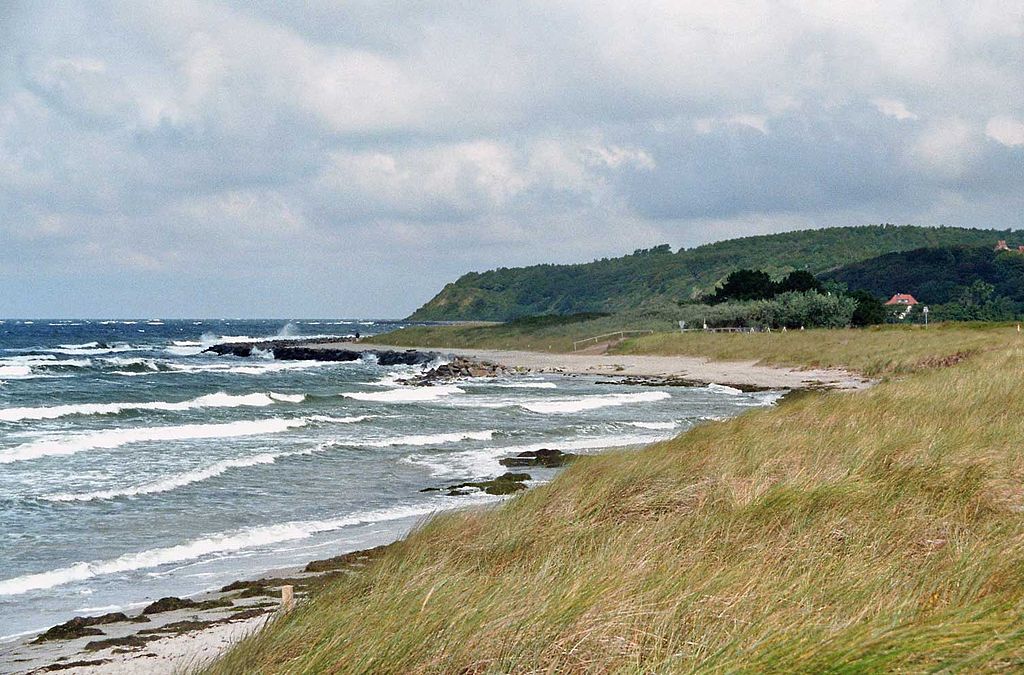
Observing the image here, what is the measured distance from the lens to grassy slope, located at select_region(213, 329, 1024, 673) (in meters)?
4.11

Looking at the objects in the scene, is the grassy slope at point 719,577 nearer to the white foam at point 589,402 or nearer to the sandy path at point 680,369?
the white foam at point 589,402

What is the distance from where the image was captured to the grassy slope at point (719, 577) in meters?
4.11

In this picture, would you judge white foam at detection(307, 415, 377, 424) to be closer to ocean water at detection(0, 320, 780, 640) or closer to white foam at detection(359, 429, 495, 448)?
ocean water at detection(0, 320, 780, 640)

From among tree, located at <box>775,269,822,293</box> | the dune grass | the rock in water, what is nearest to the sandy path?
the dune grass

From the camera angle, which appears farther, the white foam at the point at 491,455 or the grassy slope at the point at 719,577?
the white foam at the point at 491,455

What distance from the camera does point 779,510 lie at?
7410mm

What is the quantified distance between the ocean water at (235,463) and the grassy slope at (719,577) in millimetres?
4162

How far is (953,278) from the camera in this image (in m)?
121

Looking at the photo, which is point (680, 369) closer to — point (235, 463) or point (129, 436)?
point (129, 436)

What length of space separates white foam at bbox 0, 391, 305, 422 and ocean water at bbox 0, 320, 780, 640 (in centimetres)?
8

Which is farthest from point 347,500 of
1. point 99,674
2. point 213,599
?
point 99,674

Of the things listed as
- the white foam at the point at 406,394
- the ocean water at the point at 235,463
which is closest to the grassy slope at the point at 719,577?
the ocean water at the point at 235,463

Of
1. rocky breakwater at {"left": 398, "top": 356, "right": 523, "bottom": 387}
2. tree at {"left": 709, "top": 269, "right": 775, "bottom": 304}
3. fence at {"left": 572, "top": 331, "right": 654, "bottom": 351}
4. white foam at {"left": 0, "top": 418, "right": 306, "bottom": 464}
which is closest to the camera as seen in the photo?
white foam at {"left": 0, "top": 418, "right": 306, "bottom": 464}

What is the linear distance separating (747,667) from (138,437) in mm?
25334
